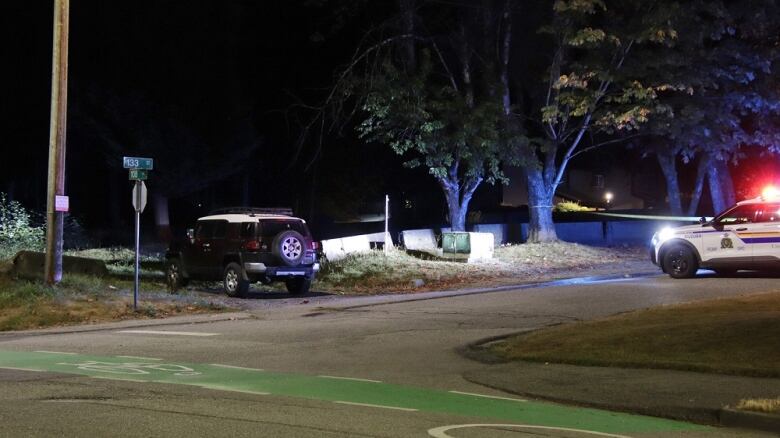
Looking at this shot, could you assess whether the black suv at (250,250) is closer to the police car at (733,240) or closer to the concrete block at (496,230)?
the police car at (733,240)

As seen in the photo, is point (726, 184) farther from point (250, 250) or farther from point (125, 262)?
point (250, 250)

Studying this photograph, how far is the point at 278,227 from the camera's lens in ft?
62.1

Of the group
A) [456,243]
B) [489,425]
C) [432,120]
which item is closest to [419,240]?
[456,243]

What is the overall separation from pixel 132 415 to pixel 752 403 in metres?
5.72

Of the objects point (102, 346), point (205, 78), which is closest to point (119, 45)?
point (205, 78)

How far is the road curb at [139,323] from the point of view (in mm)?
14445

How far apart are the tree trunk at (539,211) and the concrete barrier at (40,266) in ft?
49.5

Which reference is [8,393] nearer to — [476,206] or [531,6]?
[531,6]

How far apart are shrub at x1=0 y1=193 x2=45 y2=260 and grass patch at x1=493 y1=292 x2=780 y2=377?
19453mm

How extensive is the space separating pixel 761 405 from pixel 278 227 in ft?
43.7

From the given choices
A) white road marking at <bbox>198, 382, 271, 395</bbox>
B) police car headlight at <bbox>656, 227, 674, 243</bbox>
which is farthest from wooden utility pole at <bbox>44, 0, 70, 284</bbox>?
police car headlight at <bbox>656, 227, 674, 243</bbox>

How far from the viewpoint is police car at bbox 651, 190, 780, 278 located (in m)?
18.3

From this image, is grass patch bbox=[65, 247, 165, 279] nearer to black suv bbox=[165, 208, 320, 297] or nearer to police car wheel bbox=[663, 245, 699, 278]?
black suv bbox=[165, 208, 320, 297]

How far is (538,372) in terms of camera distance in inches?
378
